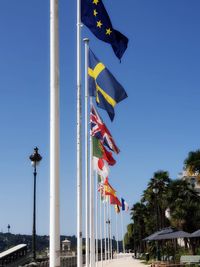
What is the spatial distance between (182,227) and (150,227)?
2785 centimetres

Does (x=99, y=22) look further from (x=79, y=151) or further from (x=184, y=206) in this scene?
(x=184, y=206)

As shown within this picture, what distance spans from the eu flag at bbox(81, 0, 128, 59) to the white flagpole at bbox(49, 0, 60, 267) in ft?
8.92

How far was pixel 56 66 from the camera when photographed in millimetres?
9844

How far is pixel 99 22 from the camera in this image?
12.8 m

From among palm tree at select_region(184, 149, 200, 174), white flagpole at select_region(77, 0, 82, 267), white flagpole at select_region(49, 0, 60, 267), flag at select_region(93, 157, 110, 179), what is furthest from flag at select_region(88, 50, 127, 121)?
palm tree at select_region(184, 149, 200, 174)

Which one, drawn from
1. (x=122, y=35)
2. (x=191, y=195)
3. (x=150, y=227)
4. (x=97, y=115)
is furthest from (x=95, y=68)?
(x=150, y=227)

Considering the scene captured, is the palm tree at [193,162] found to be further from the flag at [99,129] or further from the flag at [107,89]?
the flag at [107,89]

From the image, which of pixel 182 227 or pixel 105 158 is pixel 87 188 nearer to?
pixel 105 158

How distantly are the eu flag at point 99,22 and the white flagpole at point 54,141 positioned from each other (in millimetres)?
2717

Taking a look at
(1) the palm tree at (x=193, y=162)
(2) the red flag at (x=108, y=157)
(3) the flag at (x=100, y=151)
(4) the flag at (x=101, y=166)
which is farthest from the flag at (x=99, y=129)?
(1) the palm tree at (x=193, y=162)

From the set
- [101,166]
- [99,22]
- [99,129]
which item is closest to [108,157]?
[101,166]

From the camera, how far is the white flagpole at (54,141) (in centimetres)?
910

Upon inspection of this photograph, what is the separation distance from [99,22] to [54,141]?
4537 millimetres

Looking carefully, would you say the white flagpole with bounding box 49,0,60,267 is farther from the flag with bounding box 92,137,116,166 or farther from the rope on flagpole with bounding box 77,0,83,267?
the flag with bounding box 92,137,116,166
